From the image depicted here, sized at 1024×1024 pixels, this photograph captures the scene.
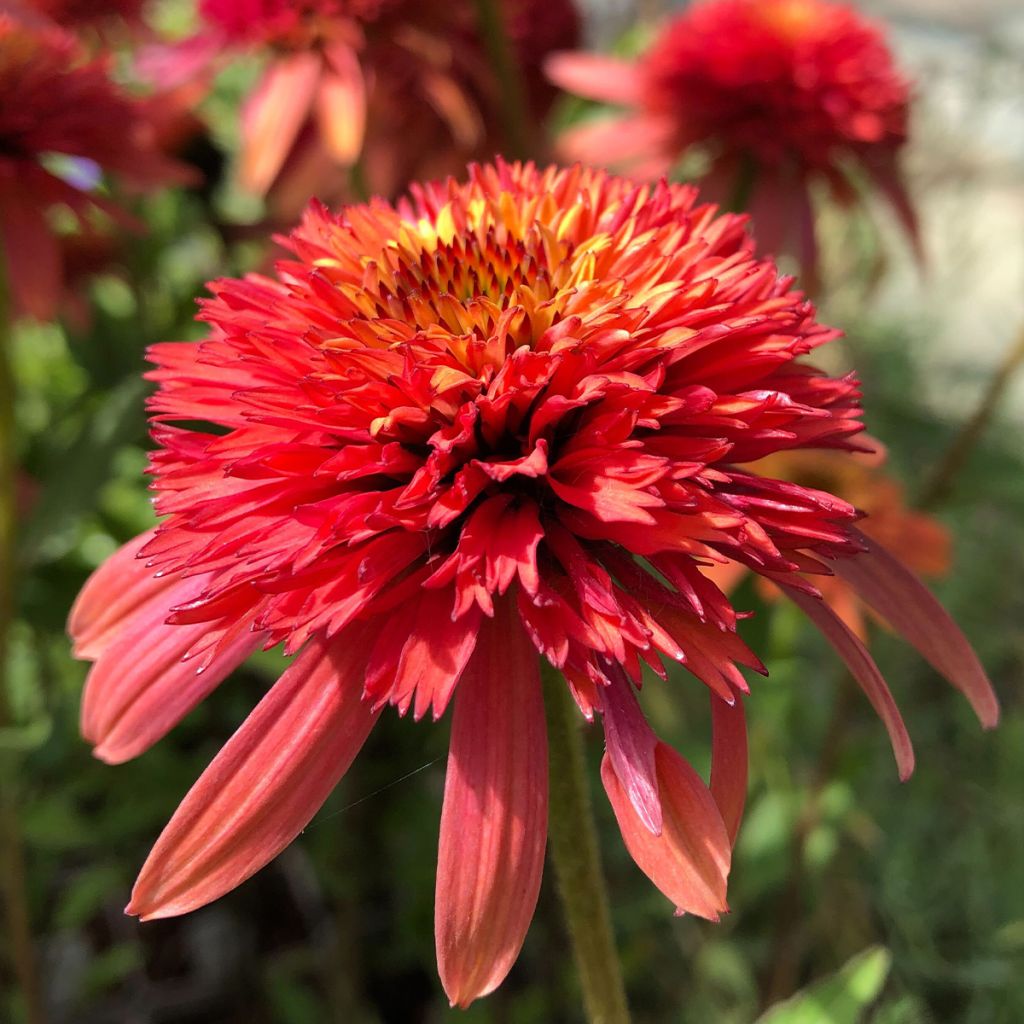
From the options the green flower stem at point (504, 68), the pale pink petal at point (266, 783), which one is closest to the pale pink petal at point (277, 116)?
the green flower stem at point (504, 68)

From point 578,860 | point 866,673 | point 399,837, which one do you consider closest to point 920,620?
point 866,673

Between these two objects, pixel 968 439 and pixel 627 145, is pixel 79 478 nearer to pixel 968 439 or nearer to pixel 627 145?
pixel 627 145

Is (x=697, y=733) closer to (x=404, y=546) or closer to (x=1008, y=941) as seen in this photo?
(x=1008, y=941)

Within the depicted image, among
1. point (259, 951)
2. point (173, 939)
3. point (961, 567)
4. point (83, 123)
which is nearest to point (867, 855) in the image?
point (961, 567)

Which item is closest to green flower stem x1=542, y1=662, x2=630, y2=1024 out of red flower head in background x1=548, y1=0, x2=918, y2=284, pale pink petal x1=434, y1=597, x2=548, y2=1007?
pale pink petal x1=434, y1=597, x2=548, y2=1007

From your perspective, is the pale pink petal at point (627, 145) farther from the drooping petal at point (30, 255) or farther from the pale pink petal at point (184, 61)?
the drooping petal at point (30, 255)
